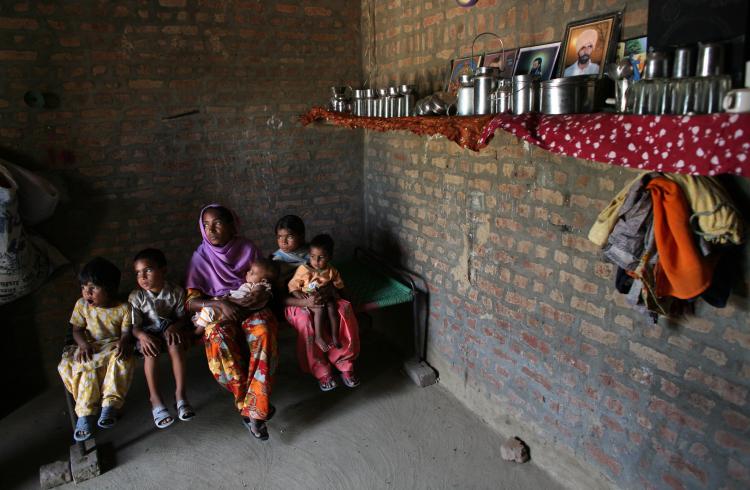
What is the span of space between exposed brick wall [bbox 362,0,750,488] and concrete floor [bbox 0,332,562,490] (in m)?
0.28

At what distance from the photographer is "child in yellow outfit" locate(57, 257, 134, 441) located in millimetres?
2967

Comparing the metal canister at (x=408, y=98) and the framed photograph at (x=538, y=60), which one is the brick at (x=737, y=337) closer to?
the framed photograph at (x=538, y=60)

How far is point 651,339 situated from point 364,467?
171cm

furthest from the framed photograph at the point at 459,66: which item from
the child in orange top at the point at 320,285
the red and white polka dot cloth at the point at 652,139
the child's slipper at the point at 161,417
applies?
the child's slipper at the point at 161,417

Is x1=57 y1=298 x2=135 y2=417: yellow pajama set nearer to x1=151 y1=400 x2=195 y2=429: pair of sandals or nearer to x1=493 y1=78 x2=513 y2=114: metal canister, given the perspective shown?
x1=151 y1=400 x2=195 y2=429: pair of sandals

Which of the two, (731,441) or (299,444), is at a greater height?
(731,441)

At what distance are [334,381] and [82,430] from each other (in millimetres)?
1516

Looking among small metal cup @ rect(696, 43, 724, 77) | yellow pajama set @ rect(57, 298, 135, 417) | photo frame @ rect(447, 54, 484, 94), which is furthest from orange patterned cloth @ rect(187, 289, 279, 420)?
small metal cup @ rect(696, 43, 724, 77)

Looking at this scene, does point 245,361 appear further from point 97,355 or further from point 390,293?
point 390,293

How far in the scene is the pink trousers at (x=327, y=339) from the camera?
3422 mm

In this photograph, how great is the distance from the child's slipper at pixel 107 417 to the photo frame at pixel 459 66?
280cm

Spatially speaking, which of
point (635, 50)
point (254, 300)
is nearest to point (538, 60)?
point (635, 50)

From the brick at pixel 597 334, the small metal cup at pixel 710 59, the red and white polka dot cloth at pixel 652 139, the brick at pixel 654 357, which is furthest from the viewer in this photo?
the brick at pixel 597 334

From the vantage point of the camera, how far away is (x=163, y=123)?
3943mm
